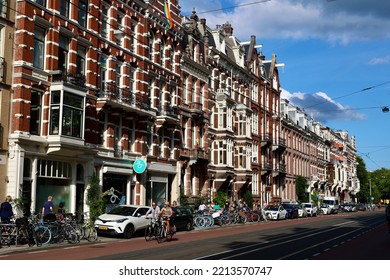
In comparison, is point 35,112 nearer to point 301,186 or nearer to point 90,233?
point 90,233

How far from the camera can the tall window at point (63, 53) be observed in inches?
1067

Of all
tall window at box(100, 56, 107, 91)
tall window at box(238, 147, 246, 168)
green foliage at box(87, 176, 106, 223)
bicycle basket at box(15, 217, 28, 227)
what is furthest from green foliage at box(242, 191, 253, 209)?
bicycle basket at box(15, 217, 28, 227)

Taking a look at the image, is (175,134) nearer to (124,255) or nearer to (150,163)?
(150,163)

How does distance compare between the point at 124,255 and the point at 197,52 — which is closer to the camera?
the point at 124,255

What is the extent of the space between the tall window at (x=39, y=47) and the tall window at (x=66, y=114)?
5.73 ft

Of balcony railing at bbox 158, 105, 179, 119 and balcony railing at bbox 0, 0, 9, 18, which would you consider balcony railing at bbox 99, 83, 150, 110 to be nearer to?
balcony railing at bbox 158, 105, 179, 119

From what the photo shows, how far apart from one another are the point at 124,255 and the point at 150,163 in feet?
64.4

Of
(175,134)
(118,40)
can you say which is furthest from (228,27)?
(118,40)

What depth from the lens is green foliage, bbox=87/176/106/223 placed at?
2505 cm

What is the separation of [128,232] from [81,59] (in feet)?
37.5

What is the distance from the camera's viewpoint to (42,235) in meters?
18.7

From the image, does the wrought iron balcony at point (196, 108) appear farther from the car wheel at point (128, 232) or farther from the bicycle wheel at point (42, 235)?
the bicycle wheel at point (42, 235)

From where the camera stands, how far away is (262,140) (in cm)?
5912

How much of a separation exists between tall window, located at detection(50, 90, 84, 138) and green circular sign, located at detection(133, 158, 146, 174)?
6.22 metres
